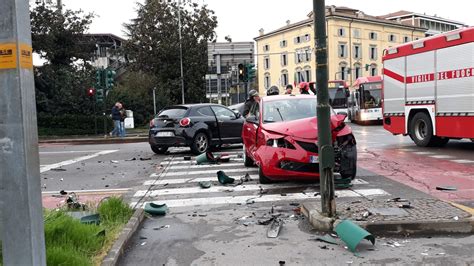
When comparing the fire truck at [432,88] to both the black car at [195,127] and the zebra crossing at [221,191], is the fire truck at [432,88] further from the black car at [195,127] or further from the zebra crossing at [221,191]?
the zebra crossing at [221,191]

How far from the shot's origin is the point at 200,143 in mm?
14992

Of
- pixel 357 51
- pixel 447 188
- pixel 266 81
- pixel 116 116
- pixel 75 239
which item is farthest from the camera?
pixel 266 81

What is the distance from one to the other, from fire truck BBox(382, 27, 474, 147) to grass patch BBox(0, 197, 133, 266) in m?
10.5

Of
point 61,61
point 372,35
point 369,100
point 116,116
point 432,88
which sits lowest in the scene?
point 116,116

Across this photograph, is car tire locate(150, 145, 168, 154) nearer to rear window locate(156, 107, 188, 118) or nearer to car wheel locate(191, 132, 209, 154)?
rear window locate(156, 107, 188, 118)

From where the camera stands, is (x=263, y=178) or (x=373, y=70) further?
(x=373, y=70)

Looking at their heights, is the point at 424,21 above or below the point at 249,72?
above

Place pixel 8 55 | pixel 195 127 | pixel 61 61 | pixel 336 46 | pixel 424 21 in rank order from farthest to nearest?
pixel 424 21 < pixel 336 46 < pixel 61 61 < pixel 195 127 < pixel 8 55

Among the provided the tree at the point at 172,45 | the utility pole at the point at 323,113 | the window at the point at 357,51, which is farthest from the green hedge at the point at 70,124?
the window at the point at 357,51

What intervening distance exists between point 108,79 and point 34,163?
76.3 ft

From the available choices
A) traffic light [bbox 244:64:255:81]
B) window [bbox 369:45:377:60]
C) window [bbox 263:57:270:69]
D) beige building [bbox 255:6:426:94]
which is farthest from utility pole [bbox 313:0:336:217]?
window [bbox 263:57:270:69]

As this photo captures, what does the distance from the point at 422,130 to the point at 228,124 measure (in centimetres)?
613

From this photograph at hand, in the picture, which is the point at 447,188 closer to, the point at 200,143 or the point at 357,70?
the point at 200,143

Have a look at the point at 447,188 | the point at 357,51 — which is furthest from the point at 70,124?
the point at 357,51
